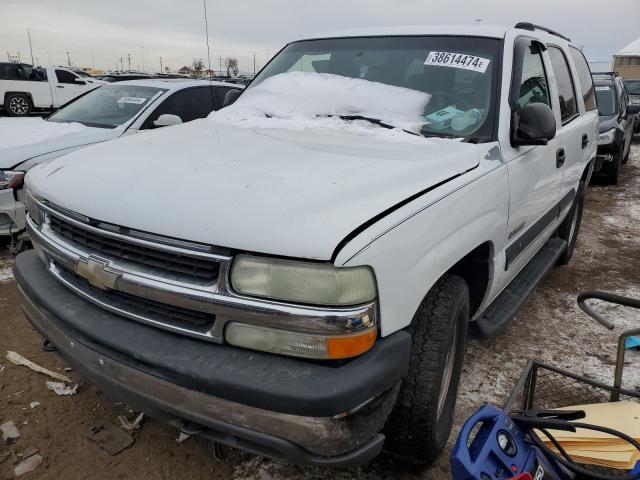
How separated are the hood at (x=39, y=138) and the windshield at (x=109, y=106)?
0.73 ft

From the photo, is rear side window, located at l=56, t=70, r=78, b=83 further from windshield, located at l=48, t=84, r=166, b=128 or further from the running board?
the running board

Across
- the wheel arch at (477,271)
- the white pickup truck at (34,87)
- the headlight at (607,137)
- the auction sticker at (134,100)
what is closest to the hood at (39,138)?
the auction sticker at (134,100)

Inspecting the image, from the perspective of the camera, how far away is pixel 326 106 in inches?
116

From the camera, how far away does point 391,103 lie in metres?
2.78

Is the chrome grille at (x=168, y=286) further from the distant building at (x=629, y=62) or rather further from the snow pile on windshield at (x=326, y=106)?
the distant building at (x=629, y=62)

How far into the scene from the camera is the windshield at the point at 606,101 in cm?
948

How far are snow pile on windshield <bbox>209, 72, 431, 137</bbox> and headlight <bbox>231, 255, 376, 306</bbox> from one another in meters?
1.18

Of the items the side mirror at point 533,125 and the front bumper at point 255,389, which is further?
the side mirror at point 533,125

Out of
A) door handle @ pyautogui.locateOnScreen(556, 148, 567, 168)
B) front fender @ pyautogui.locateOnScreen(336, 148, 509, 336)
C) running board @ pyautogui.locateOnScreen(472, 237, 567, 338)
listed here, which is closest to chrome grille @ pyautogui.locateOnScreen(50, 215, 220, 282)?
front fender @ pyautogui.locateOnScreen(336, 148, 509, 336)

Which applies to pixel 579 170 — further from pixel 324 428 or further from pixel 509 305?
pixel 324 428

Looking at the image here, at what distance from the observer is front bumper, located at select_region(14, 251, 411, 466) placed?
1573mm

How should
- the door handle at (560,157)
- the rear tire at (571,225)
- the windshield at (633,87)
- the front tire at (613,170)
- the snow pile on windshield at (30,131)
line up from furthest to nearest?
the windshield at (633,87) → the front tire at (613,170) → the snow pile on windshield at (30,131) → the rear tire at (571,225) → the door handle at (560,157)

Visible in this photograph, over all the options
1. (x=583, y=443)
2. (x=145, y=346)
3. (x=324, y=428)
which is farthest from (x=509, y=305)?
(x=145, y=346)

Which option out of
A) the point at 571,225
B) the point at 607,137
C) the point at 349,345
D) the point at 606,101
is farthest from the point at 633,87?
the point at 349,345
